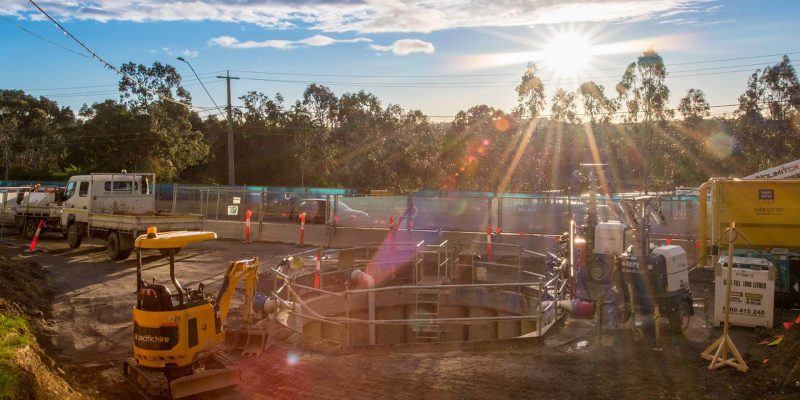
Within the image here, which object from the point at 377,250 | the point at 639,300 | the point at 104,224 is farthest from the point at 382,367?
the point at 104,224

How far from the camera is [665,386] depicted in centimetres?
811

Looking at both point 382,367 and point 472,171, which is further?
point 472,171

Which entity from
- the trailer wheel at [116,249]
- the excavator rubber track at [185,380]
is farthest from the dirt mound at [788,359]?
the trailer wheel at [116,249]

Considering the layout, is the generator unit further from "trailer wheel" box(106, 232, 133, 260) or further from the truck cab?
the truck cab

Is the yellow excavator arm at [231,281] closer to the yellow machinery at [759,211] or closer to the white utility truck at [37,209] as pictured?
the yellow machinery at [759,211]

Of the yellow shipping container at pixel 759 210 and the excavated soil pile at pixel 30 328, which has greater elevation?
the yellow shipping container at pixel 759 210

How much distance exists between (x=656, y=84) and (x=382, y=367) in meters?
41.0

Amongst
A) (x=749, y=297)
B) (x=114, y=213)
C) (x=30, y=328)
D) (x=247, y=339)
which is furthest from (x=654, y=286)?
(x=114, y=213)

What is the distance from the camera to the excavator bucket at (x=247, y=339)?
33.8ft

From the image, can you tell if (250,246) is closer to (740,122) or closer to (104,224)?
(104,224)

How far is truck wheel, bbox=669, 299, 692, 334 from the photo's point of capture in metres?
10.7

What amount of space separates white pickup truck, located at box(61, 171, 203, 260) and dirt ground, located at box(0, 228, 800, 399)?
8169mm

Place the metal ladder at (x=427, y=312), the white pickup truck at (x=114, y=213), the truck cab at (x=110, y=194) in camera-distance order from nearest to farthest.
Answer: the metal ladder at (x=427, y=312), the white pickup truck at (x=114, y=213), the truck cab at (x=110, y=194)

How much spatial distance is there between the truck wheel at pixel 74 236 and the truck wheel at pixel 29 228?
566 cm
